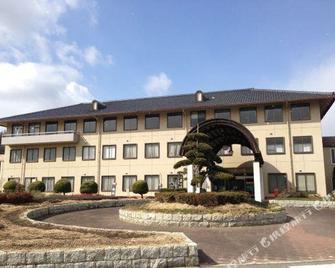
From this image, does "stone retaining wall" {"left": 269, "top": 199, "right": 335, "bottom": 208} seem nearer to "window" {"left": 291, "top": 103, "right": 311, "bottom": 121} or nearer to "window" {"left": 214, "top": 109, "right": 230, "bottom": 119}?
"window" {"left": 291, "top": 103, "right": 311, "bottom": 121}

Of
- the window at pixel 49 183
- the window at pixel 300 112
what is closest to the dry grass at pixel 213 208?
the window at pixel 300 112

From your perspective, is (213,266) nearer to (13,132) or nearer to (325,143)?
(325,143)

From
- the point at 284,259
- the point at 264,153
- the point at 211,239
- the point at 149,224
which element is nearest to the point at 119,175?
the point at 264,153

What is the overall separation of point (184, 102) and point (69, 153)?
14.0 meters

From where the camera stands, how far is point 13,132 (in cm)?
4009

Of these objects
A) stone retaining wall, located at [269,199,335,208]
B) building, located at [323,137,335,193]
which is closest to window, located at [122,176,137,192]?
stone retaining wall, located at [269,199,335,208]

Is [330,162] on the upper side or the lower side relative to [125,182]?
upper

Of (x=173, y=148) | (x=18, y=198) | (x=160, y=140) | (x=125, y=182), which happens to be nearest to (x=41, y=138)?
(x=125, y=182)

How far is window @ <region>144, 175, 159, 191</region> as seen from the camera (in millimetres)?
34000

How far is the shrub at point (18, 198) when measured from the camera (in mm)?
21438

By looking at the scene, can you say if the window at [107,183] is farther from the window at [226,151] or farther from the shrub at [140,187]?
the window at [226,151]

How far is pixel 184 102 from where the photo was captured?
118ft

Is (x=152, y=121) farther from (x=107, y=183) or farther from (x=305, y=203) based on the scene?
(x=305, y=203)

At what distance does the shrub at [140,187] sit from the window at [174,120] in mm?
6607
